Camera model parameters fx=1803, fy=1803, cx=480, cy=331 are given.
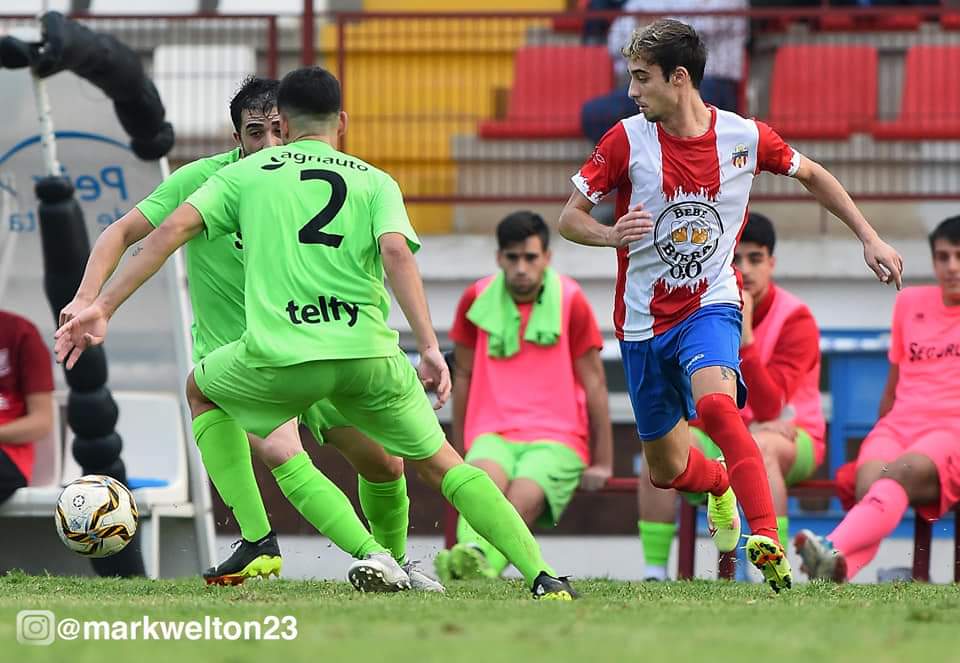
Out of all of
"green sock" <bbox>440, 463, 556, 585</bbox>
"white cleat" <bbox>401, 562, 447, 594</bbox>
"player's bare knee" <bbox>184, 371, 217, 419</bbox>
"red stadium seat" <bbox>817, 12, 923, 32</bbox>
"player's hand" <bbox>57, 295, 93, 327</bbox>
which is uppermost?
"red stadium seat" <bbox>817, 12, 923, 32</bbox>

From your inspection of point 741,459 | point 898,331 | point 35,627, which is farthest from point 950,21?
point 35,627

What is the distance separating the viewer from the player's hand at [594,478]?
9094 mm

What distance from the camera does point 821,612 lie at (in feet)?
17.5

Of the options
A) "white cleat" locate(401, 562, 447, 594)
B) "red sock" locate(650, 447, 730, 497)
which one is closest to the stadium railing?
"red sock" locate(650, 447, 730, 497)

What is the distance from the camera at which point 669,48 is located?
21.4ft

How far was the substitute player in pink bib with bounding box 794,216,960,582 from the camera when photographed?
8.20 m

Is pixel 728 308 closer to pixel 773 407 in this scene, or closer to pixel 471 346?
pixel 773 407

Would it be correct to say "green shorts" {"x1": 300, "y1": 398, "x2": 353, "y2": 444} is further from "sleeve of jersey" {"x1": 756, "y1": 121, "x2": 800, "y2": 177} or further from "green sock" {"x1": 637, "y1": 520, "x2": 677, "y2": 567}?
"green sock" {"x1": 637, "y1": 520, "x2": 677, "y2": 567}

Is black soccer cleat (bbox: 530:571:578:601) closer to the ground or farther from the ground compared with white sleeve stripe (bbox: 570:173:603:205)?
closer to the ground

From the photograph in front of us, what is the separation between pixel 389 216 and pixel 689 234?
128 cm

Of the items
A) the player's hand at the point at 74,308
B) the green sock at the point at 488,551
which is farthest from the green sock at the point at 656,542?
the player's hand at the point at 74,308

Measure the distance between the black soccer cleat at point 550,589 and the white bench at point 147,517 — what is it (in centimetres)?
363

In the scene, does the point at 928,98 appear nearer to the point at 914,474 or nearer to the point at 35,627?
the point at 914,474

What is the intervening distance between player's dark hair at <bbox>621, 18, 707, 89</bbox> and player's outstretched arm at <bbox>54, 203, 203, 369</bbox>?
1.78 m
